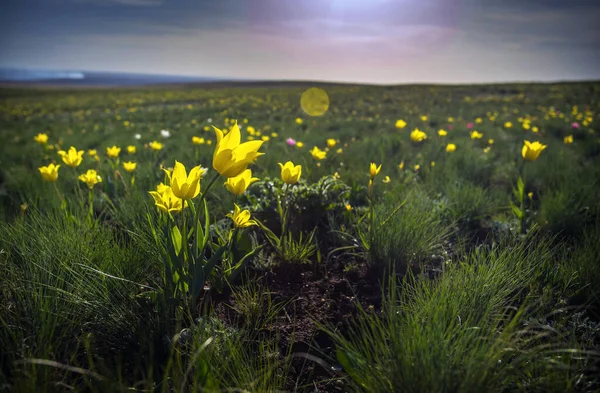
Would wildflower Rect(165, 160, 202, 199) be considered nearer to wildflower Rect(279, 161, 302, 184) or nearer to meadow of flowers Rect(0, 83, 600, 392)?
meadow of flowers Rect(0, 83, 600, 392)

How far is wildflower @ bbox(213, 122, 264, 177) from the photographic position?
1547mm

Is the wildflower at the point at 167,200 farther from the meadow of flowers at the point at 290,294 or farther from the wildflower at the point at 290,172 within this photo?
the wildflower at the point at 290,172

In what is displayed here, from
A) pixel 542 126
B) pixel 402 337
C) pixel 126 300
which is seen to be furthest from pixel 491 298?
pixel 542 126

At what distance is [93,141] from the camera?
26.2ft

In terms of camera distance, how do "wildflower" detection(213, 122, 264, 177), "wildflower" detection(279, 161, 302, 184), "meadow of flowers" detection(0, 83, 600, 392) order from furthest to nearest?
"wildflower" detection(279, 161, 302, 184) < "wildflower" detection(213, 122, 264, 177) < "meadow of flowers" detection(0, 83, 600, 392)

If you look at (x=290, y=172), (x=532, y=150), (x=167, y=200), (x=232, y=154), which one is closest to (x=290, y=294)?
(x=290, y=172)

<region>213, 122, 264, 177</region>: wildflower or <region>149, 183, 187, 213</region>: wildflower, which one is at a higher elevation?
<region>213, 122, 264, 177</region>: wildflower

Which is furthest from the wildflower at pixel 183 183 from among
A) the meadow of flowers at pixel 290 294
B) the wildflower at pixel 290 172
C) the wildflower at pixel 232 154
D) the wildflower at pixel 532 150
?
the wildflower at pixel 532 150

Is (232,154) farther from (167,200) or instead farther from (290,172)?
(290,172)

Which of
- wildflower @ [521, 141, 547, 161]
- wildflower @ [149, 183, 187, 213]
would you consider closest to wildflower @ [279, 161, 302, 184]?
wildflower @ [149, 183, 187, 213]

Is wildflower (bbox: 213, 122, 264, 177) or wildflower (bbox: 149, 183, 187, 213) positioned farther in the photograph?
wildflower (bbox: 149, 183, 187, 213)

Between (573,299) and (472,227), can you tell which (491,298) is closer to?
(573,299)

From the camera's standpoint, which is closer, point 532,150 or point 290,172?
point 290,172

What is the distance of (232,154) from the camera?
1558mm
